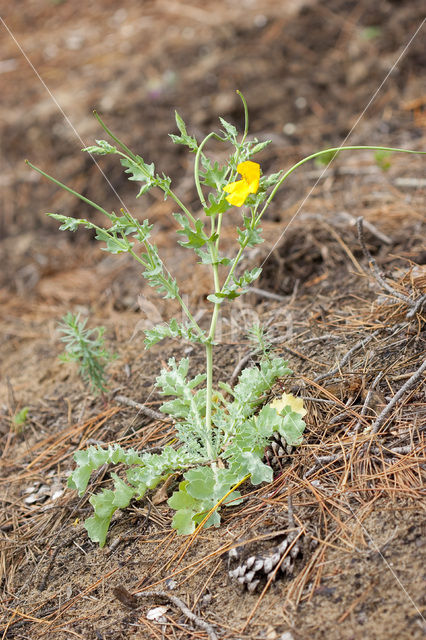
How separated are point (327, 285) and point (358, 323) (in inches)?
21.0

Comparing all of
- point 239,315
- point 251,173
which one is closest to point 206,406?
point 251,173

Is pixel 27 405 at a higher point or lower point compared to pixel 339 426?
lower

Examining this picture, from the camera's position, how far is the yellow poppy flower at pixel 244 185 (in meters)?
1.66

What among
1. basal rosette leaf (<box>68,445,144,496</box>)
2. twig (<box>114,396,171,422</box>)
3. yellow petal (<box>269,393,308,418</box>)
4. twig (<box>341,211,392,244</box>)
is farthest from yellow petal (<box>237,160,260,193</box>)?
twig (<box>341,211,392,244</box>)

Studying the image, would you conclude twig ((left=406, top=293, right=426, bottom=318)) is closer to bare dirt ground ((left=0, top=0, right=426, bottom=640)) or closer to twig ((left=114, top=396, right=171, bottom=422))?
bare dirt ground ((left=0, top=0, right=426, bottom=640))

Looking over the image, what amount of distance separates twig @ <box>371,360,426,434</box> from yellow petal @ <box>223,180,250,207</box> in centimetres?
81

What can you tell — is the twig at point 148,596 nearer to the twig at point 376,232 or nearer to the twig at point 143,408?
the twig at point 143,408

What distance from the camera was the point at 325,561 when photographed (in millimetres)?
1523

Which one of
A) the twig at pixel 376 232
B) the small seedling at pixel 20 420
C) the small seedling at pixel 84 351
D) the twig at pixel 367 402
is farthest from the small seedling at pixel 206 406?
the twig at pixel 376 232

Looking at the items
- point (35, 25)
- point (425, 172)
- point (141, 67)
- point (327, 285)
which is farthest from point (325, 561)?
point (35, 25)

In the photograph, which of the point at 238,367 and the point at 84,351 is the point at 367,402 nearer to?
the point at 238,367

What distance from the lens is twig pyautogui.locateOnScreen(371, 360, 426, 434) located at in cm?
183

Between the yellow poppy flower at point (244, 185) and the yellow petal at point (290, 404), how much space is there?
0.69 meters

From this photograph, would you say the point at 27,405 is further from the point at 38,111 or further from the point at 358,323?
the point at 38,111
